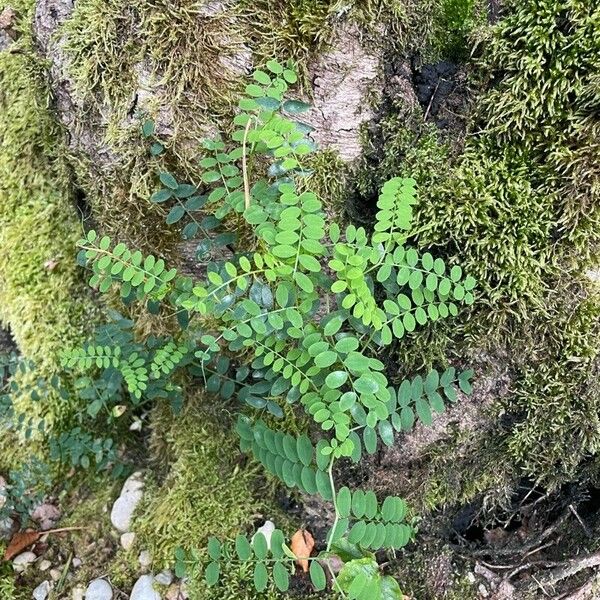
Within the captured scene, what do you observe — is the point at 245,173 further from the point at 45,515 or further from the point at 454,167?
the point at 45,515

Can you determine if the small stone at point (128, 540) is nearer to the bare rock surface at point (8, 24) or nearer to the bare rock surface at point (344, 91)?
the bare rock surface at point (344, 91)

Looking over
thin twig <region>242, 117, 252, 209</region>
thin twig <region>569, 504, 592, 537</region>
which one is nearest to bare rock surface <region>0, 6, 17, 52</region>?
thin twig <region>242, 117, 252, 209</region>

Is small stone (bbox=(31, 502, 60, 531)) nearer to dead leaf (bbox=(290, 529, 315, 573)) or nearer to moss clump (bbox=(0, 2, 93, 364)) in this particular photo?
moss clump (bbox=(0, 2, 93, 364))

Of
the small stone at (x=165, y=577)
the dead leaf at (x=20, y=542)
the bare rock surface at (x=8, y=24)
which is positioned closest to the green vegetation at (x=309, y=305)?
the small stone at (x=165, y=577)

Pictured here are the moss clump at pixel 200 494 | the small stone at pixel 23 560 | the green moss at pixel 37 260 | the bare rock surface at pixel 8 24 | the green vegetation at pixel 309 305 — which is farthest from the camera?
the green moss at pixel 37 260

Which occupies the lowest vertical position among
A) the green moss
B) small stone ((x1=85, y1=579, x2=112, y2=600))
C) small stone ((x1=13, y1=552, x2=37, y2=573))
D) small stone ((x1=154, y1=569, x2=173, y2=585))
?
small stone ((x1=13, y1=552, x2=37, y2=573))

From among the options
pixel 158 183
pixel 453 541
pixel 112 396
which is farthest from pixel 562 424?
pixel 112 396

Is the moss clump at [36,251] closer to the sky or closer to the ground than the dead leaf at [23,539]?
closer to the sky
